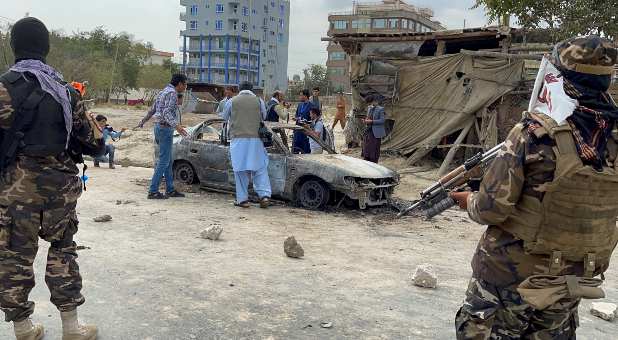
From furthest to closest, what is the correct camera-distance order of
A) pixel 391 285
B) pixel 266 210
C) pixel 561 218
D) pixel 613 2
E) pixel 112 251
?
Result: 1. pixel 613 2
2. pixel 266 210
3. pixel 112 251
4. pixel 391 285
5. pixel 561 218

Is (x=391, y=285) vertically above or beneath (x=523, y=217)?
beneath

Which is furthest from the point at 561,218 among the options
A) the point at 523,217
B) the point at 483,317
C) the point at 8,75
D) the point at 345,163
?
the point at 345,163

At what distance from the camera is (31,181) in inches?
112

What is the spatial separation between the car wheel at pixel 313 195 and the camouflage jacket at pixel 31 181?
4.69m

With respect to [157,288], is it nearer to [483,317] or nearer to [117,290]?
[117,290]

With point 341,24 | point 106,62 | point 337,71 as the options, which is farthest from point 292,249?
point 341,24

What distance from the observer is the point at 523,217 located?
2117 millimetres

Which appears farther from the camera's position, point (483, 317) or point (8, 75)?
point (8, 75)

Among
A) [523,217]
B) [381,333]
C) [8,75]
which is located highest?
[8,75]

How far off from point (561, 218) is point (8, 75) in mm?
2815

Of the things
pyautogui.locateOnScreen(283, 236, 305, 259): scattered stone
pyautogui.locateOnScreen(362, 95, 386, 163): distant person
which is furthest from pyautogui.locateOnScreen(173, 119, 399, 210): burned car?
pyautogui.locateOnScreen(283, 236, 305, 259): scattered stone

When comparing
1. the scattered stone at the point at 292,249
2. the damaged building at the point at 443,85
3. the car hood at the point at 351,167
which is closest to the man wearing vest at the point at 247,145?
the car hood at the point at 351,167

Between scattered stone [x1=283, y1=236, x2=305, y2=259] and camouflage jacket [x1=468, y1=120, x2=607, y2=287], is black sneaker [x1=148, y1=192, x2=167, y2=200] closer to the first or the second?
scattered stone [x1=283, y1=236, x2=305, y2=259]

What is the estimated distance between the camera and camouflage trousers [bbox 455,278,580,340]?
219 cm
